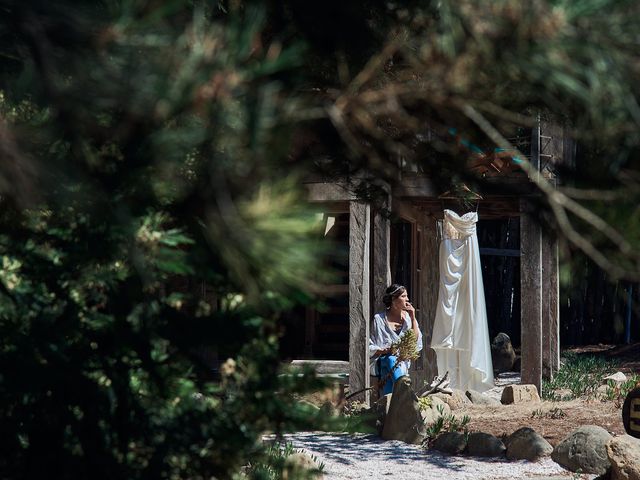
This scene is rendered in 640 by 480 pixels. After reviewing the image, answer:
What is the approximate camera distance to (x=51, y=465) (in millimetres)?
2662

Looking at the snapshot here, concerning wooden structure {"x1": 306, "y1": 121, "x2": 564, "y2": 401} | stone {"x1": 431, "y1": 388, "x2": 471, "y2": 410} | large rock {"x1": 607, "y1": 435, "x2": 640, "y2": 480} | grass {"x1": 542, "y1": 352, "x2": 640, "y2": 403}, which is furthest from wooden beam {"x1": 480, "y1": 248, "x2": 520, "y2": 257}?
large rock {"x1": 607, "y1": 435, "x2": 640, "y2": 480}

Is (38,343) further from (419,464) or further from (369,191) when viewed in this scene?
(419,464)

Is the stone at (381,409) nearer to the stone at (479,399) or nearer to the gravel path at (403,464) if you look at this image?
the gravel path at (403,464)

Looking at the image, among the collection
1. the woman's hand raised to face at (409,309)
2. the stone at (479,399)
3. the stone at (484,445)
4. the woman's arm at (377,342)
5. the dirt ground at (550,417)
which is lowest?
the stone at (484,445)

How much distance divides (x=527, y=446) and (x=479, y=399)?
2.97 metres

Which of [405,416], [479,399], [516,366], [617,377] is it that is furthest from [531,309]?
[516,366]

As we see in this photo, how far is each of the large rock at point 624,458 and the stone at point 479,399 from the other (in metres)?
4.19

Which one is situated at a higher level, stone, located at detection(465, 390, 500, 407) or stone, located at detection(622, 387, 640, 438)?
stone, located at detection(622, 387, 640, 438)

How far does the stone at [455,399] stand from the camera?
10578 mm

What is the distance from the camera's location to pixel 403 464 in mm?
8008

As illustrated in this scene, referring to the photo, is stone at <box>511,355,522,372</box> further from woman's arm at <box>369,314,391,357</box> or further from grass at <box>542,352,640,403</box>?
woman's arm at <box>369,314,391,357</box>

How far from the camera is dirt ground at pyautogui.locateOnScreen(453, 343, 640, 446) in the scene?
9141 mm

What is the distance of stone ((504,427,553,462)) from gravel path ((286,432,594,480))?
9 cm

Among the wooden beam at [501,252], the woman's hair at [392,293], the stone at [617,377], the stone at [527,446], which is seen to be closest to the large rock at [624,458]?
the stone at [527,446]
